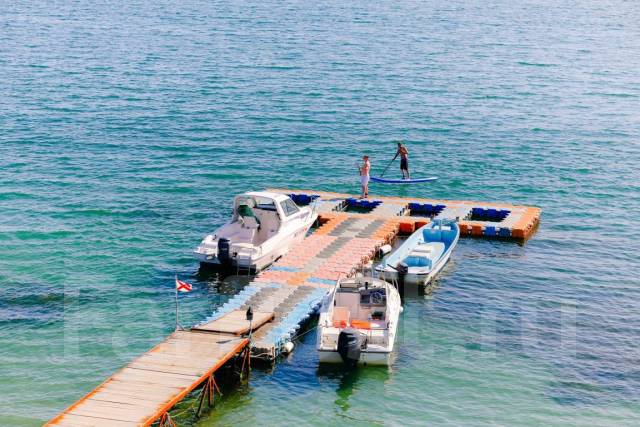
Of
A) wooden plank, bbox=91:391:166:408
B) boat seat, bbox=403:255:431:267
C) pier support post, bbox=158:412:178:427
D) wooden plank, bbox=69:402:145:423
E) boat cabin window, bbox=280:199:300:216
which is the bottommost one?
pier support post, bbox=158:412:178:427

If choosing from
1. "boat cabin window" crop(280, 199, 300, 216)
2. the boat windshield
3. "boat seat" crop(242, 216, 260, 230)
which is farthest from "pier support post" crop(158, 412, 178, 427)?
"boat cabin window" crop(280, 199, 300, 216)

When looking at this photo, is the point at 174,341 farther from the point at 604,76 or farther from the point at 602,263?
the point at 604,76

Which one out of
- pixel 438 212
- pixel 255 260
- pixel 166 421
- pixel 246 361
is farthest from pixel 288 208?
pixel 166 421

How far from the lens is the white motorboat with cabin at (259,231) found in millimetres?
40188

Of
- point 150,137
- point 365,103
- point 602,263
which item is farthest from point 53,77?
point 602,263

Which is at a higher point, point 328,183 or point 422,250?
point 328,183

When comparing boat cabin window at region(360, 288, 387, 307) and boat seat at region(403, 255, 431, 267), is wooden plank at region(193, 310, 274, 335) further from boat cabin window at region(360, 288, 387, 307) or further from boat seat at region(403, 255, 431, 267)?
boat seat at region(403, 255, 431, 267)

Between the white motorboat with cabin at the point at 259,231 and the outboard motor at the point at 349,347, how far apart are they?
33.1 ft

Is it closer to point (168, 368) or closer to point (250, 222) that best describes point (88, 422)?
point (168, 368)

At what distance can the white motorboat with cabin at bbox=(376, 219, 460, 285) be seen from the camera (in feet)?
127

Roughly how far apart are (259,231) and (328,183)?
1380cm

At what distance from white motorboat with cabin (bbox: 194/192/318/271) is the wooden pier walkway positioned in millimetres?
8370

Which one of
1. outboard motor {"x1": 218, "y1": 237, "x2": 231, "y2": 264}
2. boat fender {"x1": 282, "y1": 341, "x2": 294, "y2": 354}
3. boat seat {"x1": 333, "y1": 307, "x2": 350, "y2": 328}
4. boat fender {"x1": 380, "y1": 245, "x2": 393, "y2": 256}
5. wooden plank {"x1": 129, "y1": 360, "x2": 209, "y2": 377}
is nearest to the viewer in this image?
wooden plank {"x1": 129, "y1": 360, "x2": 209, "y2": 377}

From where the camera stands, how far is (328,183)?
55688mm
